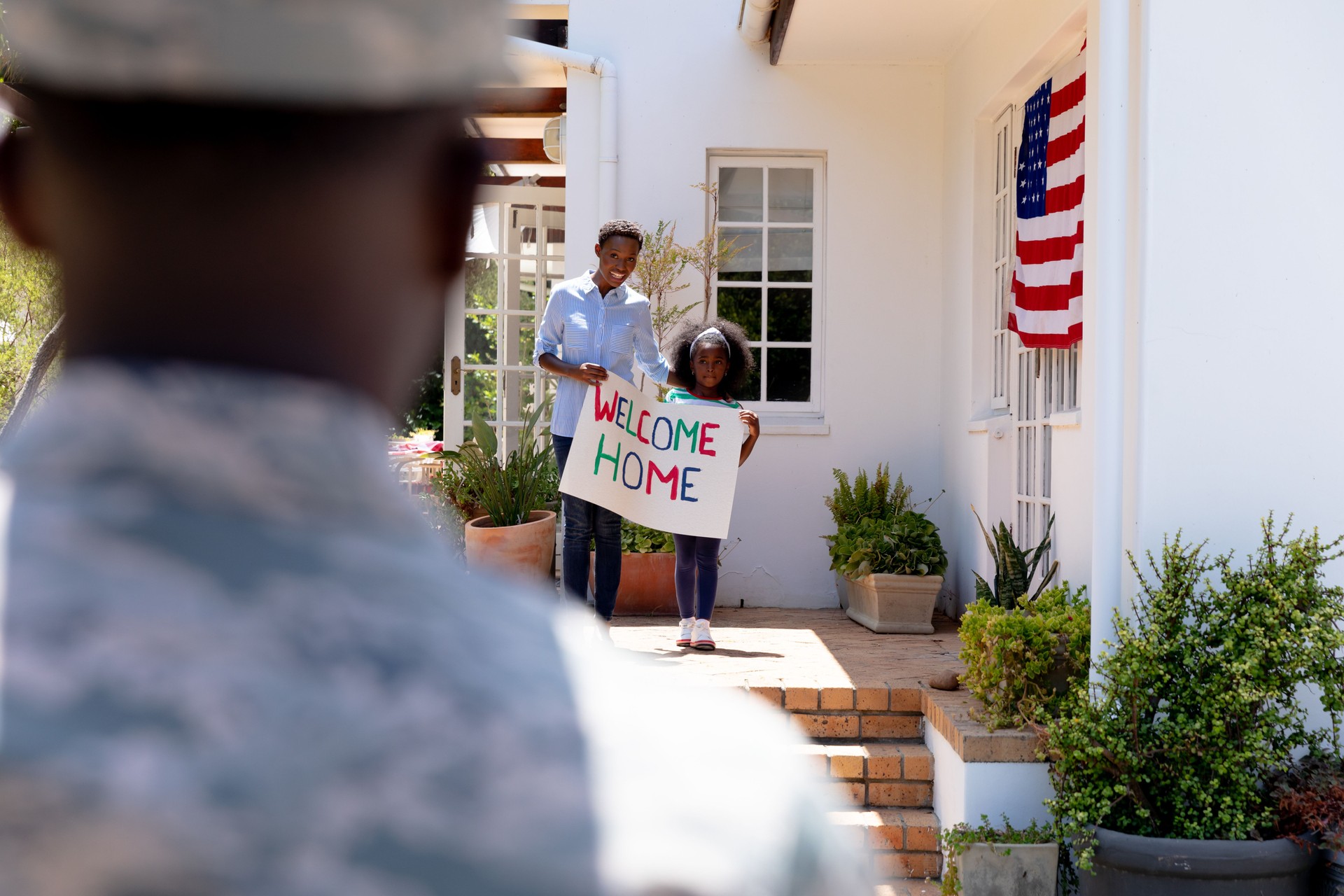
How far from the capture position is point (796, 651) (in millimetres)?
5797

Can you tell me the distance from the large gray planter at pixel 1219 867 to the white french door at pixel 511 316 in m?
5.22

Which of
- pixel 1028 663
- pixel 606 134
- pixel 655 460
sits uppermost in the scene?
pixel 606 134

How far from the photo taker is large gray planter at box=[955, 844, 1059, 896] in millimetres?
3641

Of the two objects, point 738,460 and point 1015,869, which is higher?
point 738,460

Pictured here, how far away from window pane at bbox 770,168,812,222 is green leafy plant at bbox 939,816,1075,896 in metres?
4.68

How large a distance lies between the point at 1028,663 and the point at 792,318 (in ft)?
13.4

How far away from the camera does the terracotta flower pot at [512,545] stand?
22.5 feet

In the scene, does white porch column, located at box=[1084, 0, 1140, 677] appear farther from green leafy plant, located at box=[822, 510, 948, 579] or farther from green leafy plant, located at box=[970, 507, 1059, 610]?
green leafy plant, located at box=[822, 510, 948, 579]

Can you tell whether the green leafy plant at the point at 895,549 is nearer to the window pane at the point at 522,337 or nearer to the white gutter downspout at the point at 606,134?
the white gutter downspout at the point at 606,134

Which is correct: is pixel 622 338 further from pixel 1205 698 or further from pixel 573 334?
pixel 1205 698

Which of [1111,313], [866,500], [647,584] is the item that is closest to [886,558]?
[866,500]

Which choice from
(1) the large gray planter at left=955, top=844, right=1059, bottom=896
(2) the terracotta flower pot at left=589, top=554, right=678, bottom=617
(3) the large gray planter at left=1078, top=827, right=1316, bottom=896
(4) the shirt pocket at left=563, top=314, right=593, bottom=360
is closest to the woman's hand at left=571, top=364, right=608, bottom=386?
(4) the shirt pocket at left=563, top=314, right=593, bottom=360

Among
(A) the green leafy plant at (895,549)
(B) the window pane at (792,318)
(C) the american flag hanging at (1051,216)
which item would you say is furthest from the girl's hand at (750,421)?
(B) the window pane at (792,318)

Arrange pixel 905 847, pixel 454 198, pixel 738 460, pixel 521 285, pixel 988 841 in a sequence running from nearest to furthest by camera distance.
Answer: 1. pixel 454 198
2. pixel 988 841
3. pixel 905 847
4. pixel 738 460
5. pixel 521 285
